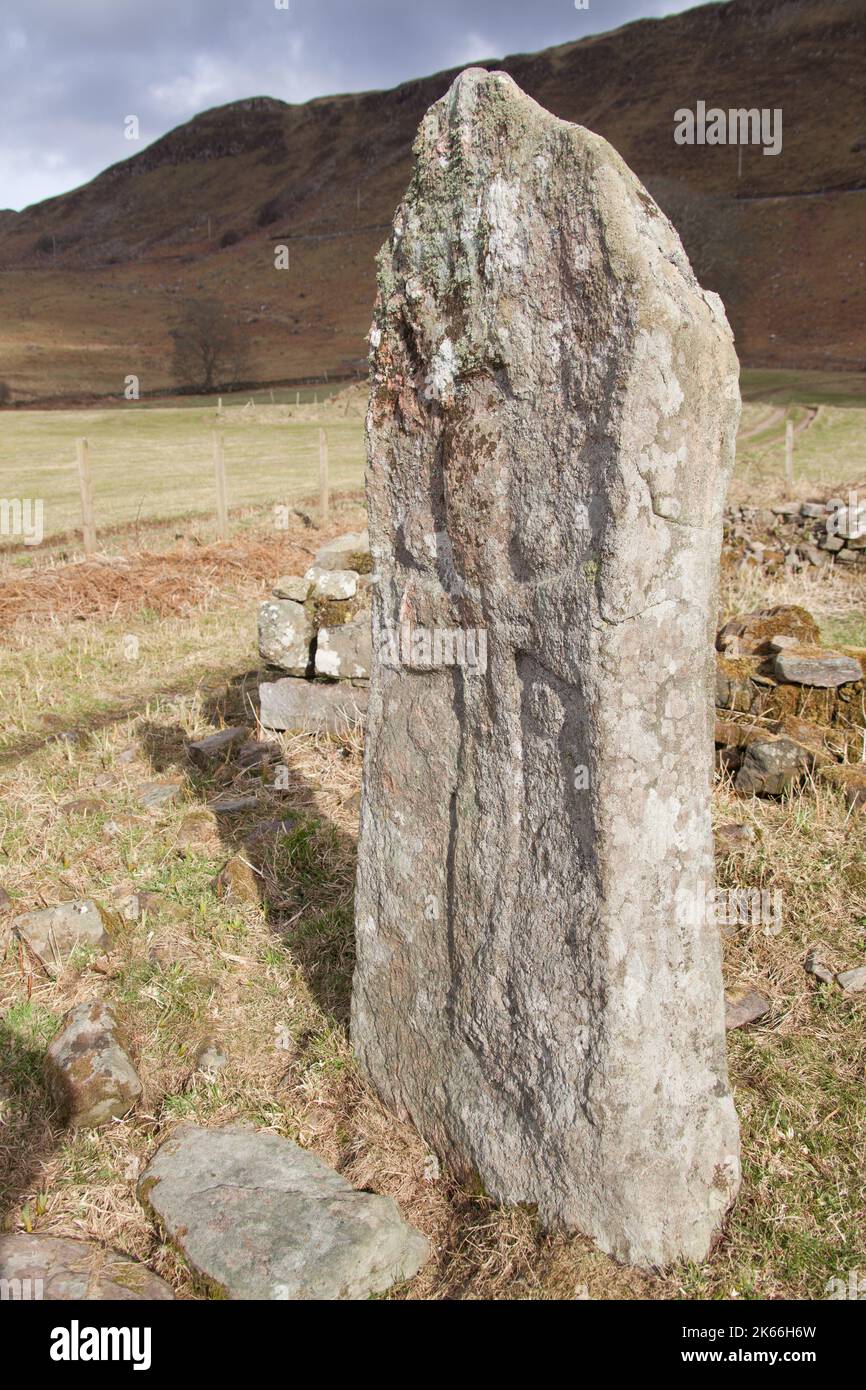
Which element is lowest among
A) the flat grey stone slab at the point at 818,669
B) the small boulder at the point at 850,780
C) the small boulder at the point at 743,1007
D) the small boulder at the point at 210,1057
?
the small boulder at the point at 210,1057

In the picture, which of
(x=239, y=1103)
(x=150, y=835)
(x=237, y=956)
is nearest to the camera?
(x=239, y=1103)

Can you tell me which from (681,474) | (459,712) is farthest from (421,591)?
(681,474)

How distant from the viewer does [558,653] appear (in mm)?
2703

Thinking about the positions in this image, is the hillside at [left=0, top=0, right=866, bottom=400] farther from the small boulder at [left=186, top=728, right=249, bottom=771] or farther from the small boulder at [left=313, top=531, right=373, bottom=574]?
the small boulder at [left=186, top=728, right=249, bottom=771]

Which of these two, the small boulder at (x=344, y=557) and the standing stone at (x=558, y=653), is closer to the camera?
the standing stone at (x=558, y=653)

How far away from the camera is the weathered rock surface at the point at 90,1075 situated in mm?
3438

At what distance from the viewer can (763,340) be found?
2270 inches

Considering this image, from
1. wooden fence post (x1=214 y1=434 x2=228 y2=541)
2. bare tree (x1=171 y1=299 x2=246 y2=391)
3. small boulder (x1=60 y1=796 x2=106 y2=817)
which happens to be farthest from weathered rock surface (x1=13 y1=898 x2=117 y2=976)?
bare tree (x1=171 y1=299 x2=246 y2=391)

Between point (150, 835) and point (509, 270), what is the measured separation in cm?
383

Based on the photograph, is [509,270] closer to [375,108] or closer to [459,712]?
[459,712]

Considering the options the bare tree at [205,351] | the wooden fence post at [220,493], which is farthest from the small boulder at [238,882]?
the bare tree at [205,351]

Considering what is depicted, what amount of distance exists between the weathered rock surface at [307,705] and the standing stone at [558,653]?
3.72 m

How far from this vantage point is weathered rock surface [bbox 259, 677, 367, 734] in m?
6.99

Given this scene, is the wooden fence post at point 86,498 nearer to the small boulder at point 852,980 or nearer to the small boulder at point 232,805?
the small boulder at point 232,805
